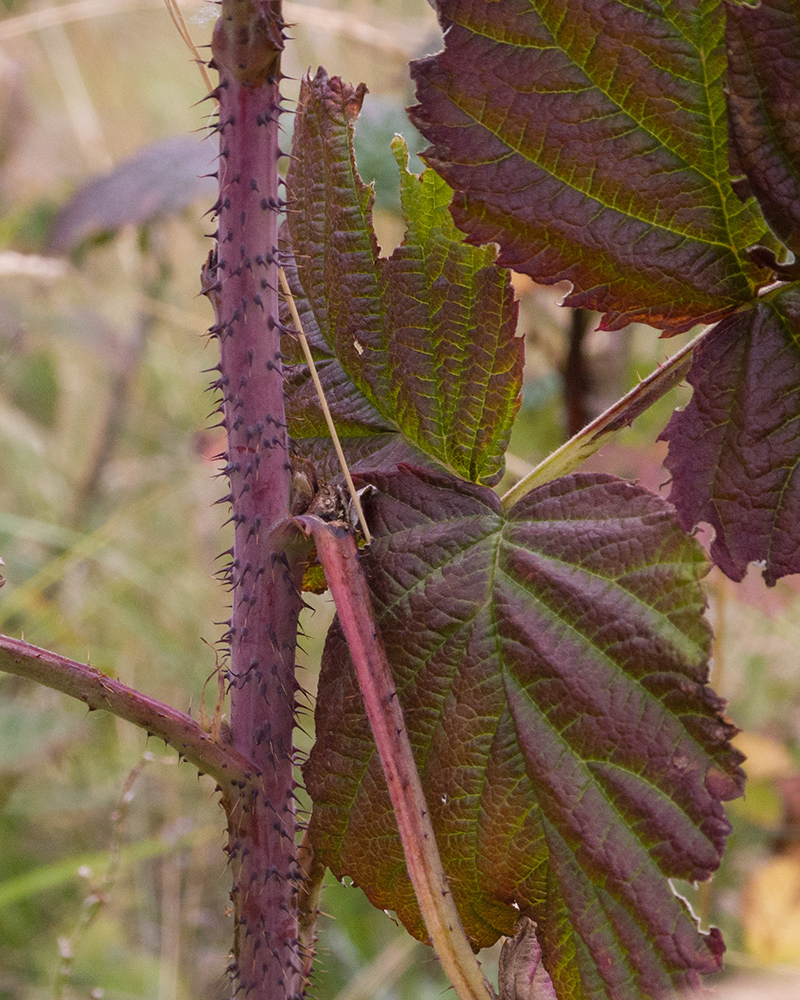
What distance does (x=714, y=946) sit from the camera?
0.42 m

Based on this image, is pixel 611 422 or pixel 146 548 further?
pixel 146 548

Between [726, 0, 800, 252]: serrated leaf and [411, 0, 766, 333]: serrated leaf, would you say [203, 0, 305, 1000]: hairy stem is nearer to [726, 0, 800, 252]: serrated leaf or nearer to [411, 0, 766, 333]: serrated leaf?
[411, 0, 766, 333]: serrated leaf

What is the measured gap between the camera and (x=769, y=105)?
416mm

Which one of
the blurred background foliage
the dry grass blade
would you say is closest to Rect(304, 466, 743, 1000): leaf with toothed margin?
the dry grass blade

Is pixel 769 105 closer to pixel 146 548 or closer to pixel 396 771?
pixel 396 771

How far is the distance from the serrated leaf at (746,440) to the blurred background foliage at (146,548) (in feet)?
2.12

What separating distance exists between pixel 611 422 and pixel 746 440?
0.20 ft

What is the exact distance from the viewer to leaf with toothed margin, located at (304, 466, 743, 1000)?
0.43m

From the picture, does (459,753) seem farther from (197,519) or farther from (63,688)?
(197,519)

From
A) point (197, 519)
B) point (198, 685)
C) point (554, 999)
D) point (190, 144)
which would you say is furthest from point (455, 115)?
point (197, 519)

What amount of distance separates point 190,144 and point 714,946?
1779 millimetres

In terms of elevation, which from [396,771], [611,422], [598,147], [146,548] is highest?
[146,548]

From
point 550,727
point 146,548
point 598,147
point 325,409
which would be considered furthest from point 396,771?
point 146,548

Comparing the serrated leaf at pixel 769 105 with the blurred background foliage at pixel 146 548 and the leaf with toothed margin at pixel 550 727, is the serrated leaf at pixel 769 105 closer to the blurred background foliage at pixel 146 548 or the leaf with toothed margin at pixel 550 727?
the leaf with toothed margin at pixel 550 727
